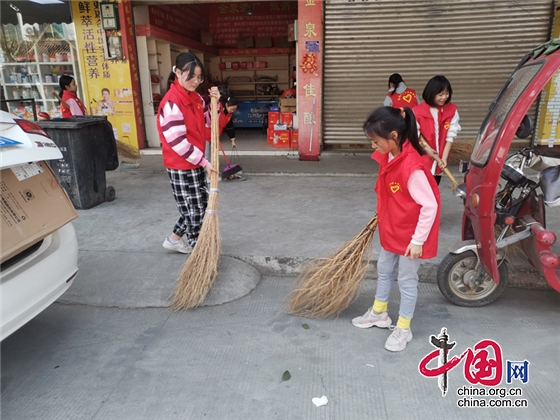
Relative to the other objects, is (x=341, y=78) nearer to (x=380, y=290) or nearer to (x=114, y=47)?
(x=114, y=47)

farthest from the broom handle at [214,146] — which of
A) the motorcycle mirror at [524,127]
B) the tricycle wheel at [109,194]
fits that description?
the tricycle wheel at [109,194]

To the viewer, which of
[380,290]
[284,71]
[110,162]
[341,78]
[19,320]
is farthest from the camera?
[284,71]

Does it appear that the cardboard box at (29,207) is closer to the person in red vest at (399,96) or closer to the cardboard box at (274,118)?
the person in red vest at (399,96)

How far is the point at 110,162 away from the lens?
206 inches

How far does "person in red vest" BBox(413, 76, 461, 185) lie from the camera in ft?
11.2

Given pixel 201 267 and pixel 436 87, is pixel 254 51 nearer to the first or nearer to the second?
pixel 436 87

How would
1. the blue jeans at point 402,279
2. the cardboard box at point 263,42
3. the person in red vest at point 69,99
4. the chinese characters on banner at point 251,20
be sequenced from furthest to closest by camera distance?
1. the cardboard box at point 263,42
2. the chinese characters on banner at point 251,20
3. the person in red vest at point 69,99
4. the blue jeans at point 402,279

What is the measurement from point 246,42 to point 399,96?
25.7 ft

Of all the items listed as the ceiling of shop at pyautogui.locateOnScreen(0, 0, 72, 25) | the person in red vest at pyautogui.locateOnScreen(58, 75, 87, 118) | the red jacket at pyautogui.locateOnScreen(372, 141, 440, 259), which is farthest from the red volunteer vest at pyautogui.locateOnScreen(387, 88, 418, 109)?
the ceiling of shop at pyautogui.locateOnScreen(0, 0, 72, 25)

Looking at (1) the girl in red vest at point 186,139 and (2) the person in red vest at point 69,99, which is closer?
(1) the girl in red vest at point 186,139

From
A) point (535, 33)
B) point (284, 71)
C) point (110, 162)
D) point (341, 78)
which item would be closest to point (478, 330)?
point (110, 162)

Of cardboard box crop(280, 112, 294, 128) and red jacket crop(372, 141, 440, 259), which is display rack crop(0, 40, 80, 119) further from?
red jacket crop(372, 141, 440, 259)

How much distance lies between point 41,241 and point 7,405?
0.85m

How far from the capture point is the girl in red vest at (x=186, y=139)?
9.67 ft
